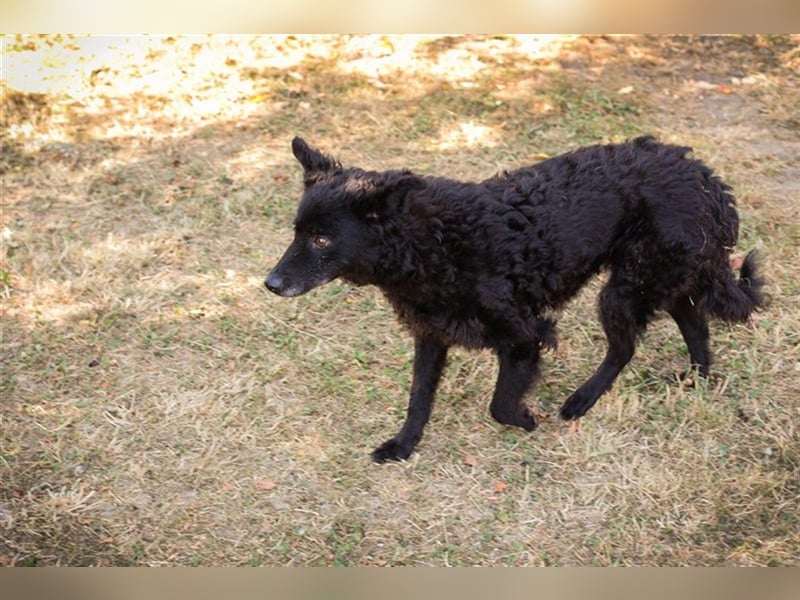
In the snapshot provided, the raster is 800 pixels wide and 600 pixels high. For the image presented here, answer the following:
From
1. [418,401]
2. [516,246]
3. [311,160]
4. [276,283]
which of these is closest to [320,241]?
[276,283]

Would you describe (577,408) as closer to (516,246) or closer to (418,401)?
(418,401)

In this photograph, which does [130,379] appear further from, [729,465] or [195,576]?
[729,465]

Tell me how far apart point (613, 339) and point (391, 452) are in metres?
1.37

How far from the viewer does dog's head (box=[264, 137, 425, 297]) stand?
399 cm

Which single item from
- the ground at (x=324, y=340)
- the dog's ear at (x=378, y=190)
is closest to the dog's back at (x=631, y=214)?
the dog's ear at (x=378, y=190)

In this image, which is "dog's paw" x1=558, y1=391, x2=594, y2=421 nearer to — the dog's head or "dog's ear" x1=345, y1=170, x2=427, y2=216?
the dog's head

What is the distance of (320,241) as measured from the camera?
407 cm

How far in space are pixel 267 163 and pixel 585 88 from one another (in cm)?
294

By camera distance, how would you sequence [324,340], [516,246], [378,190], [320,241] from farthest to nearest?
1. [324,340]
2. [516,246]
3. [320,241]
4. [378,190]

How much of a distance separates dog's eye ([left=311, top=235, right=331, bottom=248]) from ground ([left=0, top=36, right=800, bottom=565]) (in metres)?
1.23

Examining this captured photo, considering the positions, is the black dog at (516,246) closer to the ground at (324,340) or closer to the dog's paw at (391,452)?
the dog's paw at (391,452)

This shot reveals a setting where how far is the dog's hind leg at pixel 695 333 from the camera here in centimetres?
480

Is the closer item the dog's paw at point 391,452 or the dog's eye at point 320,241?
the dog's eye at point 320,241

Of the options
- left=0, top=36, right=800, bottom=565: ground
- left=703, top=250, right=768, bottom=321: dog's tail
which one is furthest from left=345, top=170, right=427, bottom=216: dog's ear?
left=703, top=250, right=768, bottom=321: dog's tail
